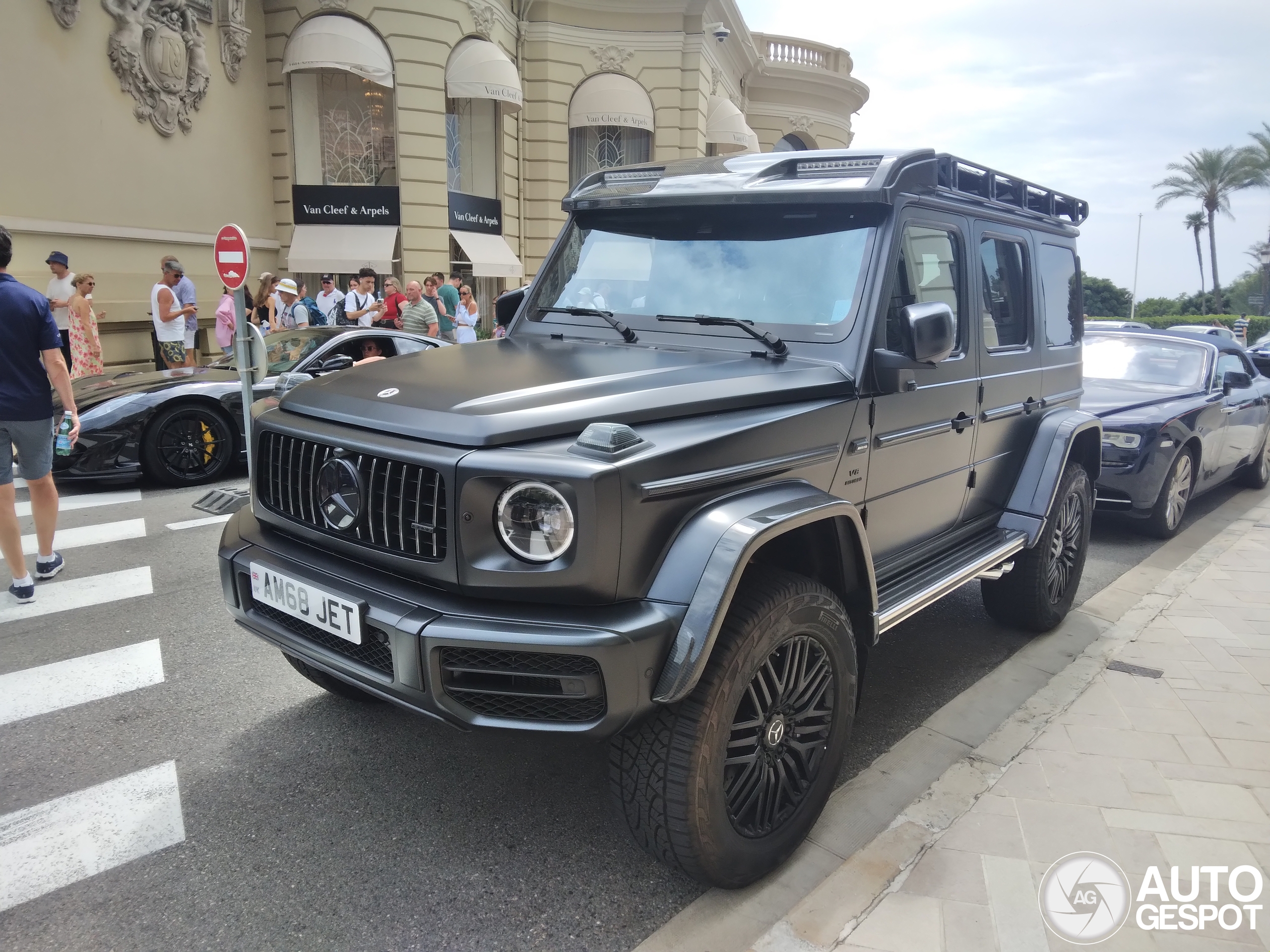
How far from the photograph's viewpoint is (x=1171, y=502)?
7062mm

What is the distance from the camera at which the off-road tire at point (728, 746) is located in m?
2.38

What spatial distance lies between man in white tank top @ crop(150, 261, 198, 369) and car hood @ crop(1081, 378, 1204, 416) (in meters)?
10.4

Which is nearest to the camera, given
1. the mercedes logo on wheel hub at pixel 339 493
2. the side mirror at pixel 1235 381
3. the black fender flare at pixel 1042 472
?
the mercedes logo on wheel hub at pixel 339 493

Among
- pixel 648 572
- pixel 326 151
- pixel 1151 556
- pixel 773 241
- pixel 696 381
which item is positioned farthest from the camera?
pixel 326 151

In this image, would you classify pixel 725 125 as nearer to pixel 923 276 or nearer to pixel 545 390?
pixel 923 276

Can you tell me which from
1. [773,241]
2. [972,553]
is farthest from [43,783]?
Result: [972,553]

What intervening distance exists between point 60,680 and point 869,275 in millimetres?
3925

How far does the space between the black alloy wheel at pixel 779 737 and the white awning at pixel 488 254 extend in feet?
55.6

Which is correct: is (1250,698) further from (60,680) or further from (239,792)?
(60,680)

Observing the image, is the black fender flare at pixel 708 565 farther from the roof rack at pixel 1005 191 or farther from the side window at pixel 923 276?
the roof rack at pixel 1005 191

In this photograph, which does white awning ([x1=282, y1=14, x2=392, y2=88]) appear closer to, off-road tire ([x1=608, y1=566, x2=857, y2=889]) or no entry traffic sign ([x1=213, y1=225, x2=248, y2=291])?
no entry traffic sign ([x1=213, y1=225, x2=248, y2=291])

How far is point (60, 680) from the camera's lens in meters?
4.10
